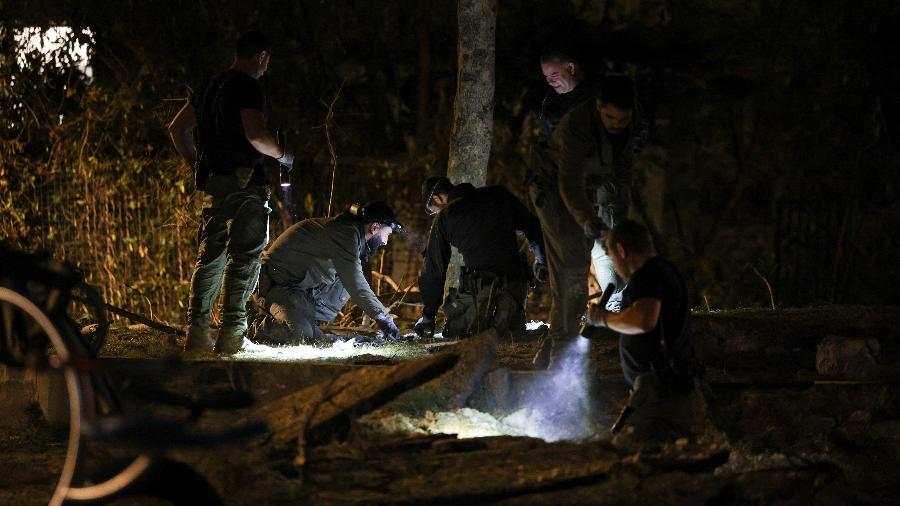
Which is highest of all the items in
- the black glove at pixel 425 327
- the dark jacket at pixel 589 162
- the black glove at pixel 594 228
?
the dark jacket at pixel 589 162

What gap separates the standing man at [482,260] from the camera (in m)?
8.25

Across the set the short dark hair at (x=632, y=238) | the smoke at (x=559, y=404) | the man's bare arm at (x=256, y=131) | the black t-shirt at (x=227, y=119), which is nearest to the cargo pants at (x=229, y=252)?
the black t-shirt at (x=227, y=119)

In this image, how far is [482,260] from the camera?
27.4ft

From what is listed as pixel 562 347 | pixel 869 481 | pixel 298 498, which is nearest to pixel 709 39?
pixel 562 347

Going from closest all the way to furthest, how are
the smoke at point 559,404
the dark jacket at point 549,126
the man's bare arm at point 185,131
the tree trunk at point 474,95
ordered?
the smoke at point 559,404 < the dark jacket at point 549,126 < the man's bare arm at point 185,131 < the tree trunk at point 474,95

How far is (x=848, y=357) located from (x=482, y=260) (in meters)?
3.03

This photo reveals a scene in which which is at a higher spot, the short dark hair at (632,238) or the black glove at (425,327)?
the short dark hair at (632,238)

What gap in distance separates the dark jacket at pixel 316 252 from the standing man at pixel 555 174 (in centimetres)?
200

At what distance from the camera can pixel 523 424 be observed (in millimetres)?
5941

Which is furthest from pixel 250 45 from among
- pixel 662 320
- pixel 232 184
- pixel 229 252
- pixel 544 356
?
pixel 662 320

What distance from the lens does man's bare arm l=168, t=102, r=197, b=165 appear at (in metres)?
7.60

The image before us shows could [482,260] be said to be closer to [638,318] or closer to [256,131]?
[256,131]

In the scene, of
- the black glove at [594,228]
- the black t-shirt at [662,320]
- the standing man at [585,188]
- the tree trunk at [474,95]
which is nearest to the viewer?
the black t-shirt at [662,320]

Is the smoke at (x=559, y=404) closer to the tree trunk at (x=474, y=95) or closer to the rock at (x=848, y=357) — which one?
the rock at (x=848, y=357)
